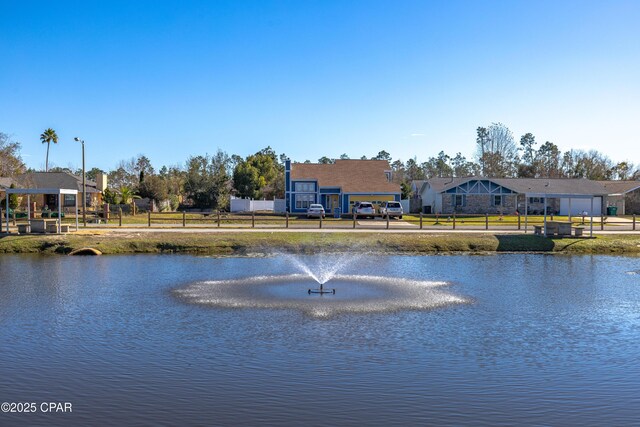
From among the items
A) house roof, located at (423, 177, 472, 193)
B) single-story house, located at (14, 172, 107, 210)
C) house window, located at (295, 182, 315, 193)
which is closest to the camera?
single-story house, located at (14, 172, 107, 210)

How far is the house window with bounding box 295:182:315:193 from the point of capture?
7575cm

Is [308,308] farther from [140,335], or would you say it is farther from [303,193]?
[303,193]

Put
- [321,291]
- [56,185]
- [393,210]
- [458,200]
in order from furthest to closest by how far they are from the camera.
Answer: [56,185]
[458,200]
[393,210]
[321,291]

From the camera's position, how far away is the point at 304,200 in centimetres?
7588

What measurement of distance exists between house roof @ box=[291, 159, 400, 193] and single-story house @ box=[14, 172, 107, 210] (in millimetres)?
28253

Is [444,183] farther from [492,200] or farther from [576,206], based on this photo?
[576,206]

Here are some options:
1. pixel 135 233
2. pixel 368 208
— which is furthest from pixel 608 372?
pixel 368 208

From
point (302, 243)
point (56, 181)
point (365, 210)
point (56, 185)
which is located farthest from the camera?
point (56, 181)

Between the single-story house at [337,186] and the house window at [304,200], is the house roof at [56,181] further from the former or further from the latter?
the house window at [304,200]

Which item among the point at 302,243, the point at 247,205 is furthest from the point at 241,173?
the point at 302,243

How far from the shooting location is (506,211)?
7531 centimetres

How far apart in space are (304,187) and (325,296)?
2148 inches

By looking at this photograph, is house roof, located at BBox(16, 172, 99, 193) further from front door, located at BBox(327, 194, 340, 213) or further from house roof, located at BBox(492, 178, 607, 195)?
house roof, located at BBox(492, 178, 607, 195)

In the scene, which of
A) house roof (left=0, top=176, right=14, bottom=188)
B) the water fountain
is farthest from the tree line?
the water fountain
